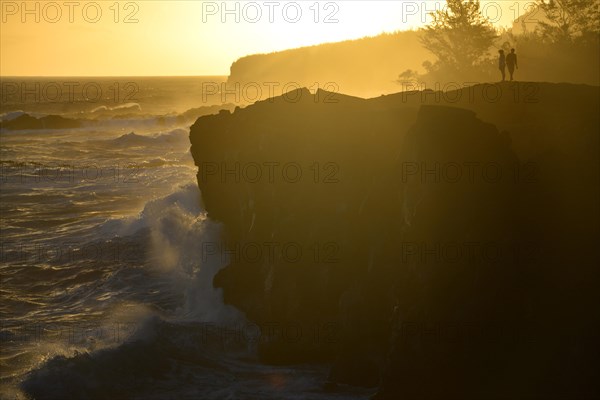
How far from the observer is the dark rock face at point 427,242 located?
41.6ft

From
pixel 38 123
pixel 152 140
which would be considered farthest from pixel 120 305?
pixel 38 123

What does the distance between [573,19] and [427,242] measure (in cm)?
3514

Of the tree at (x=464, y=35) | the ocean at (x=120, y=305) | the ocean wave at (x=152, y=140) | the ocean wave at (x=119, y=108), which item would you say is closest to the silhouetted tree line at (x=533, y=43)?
the tree at (x=464, y=35)

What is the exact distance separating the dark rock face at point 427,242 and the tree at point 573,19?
25.6m

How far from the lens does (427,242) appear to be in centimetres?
1328

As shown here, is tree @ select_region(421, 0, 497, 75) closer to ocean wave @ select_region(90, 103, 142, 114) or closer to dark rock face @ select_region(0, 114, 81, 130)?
dark rock face @ select_region(0, 114, 81, 130)

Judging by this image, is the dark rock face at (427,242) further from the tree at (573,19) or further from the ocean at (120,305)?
the tree at (573,19)

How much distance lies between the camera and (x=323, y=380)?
48.4 feet

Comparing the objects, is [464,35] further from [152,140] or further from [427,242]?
[427,242]

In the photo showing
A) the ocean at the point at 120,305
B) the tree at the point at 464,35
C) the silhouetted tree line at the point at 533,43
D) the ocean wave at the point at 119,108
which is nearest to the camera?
the ocean at the point at 120,305

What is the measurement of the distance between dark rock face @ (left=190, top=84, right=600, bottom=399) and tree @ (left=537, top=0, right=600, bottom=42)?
25.6m

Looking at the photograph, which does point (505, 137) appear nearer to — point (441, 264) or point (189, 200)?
point (441, 264)

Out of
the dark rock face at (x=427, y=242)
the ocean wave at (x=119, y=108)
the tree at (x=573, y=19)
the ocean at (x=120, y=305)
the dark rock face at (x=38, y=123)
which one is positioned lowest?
the ocean at (x=120, y=305)

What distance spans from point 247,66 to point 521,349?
133275 millimetres
